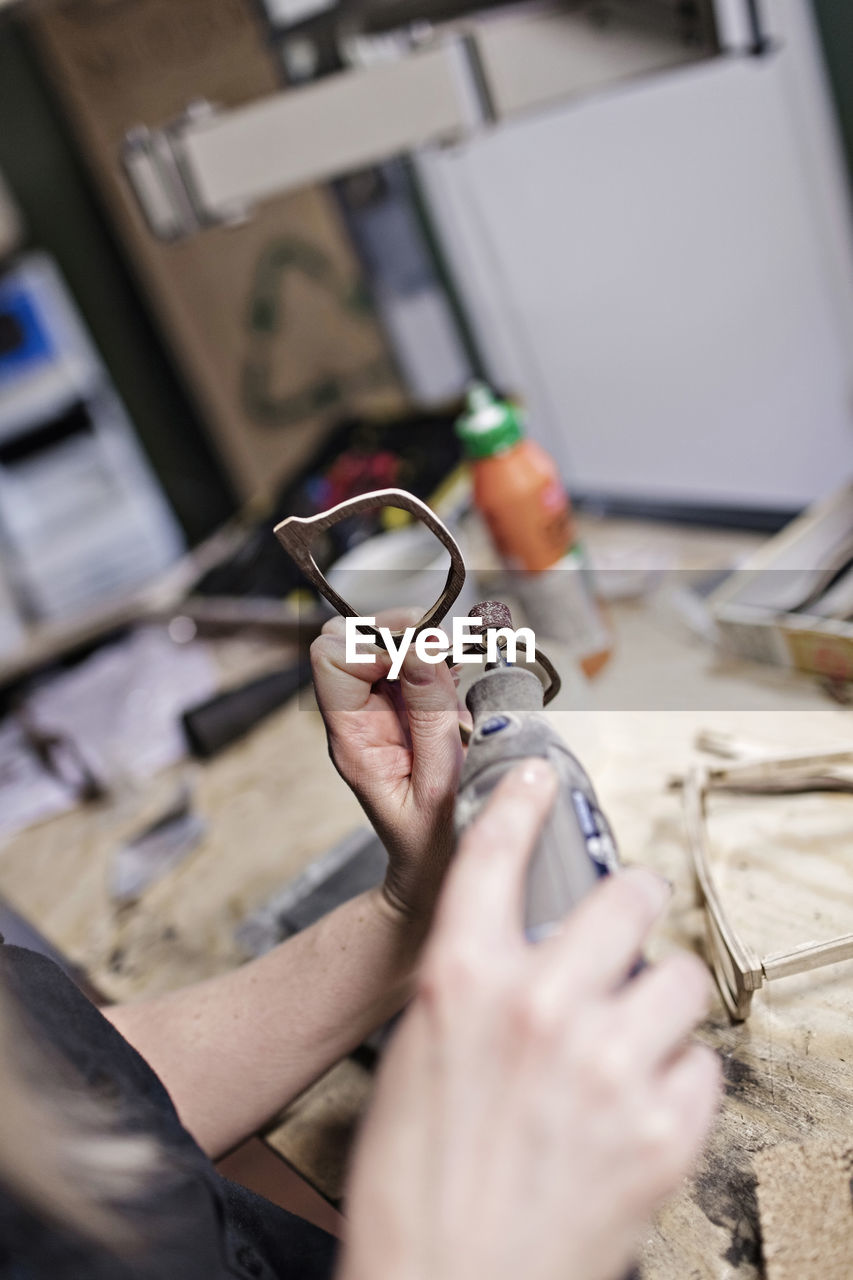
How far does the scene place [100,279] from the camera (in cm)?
363

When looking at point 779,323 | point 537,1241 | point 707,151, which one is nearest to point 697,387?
point 779,323

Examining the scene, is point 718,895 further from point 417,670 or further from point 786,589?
point 786,589

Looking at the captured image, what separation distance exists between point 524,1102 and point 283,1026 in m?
0.50

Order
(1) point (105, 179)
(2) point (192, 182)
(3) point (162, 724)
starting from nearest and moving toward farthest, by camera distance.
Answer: (2) point (192, 182) < (3) point (162, 724) < (1) point (105, 179)

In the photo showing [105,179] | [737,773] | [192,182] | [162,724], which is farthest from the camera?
[105,179]

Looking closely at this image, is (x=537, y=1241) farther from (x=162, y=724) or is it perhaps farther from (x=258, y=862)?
(x=162, y=724)

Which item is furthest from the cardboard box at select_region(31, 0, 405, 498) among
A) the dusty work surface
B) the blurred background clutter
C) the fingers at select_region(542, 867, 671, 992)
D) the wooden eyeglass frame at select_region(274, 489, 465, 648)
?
the fingers at select_region(542, 867, 671, 992)

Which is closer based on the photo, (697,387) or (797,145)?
(797,145)

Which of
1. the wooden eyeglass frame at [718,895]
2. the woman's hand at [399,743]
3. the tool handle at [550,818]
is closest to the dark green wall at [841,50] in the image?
the wooden eyeglass frame at [718,895]

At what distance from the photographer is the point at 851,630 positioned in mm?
1037

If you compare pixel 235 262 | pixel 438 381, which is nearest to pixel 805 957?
pixel 438 381

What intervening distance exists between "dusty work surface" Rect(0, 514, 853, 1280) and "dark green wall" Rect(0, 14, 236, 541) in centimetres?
249

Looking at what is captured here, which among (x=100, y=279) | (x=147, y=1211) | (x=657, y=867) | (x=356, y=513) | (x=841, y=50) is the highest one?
(x=100, y=279)

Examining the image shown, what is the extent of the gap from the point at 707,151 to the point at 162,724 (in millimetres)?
1296
